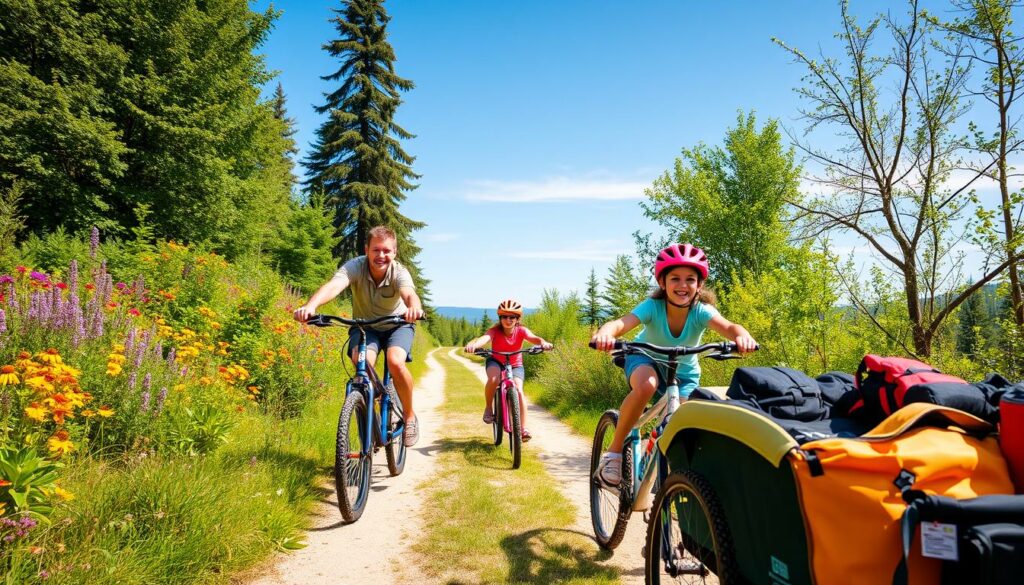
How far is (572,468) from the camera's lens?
20.6 ft

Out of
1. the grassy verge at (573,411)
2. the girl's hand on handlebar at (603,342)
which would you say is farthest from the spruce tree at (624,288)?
the girl's hand on handlebar at (603,342)

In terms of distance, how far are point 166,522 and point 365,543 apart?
1.37m

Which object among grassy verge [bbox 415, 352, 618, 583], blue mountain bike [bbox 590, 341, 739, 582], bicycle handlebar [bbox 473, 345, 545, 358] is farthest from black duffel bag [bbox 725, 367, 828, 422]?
bicycle handlebar [bbox 473, 345, 545, 358]

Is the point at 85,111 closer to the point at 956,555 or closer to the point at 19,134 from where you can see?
the point at 19,134

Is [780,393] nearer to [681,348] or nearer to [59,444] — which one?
[681,348]

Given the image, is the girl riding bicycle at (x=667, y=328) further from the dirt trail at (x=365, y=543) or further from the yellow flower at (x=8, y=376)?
the yellow flower at (x=8, y=376)

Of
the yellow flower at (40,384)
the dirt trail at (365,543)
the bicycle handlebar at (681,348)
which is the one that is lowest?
the dirt trail at (365,543)

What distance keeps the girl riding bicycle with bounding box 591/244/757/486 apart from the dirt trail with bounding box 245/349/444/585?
162cm

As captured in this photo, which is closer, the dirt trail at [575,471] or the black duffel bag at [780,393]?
the black duffel bag at [780,393]

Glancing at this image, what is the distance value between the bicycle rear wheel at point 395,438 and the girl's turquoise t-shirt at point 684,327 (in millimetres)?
2653

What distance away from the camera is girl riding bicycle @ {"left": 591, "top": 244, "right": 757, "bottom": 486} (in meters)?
3.52

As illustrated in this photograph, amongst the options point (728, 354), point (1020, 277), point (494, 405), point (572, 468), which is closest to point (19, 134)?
point (494, 405)

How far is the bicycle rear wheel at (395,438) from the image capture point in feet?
17.4

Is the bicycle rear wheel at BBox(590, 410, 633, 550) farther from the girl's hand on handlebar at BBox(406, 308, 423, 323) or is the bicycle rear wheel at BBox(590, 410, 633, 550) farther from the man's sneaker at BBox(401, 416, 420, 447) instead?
the man's sneaker at BBox(401, 416, 420, 447)
